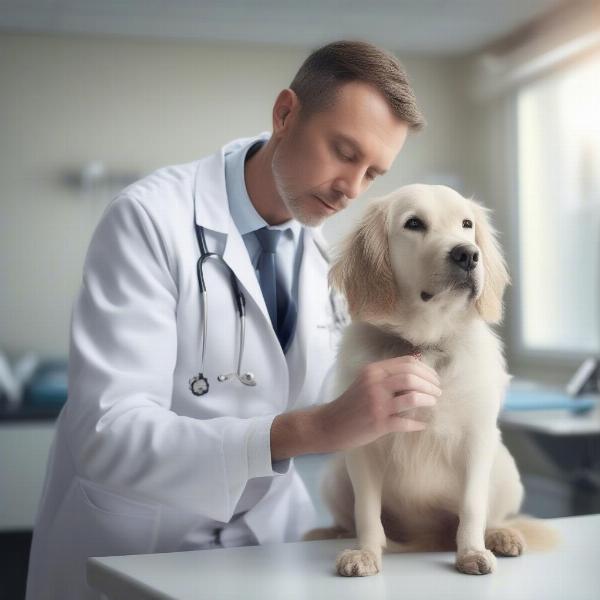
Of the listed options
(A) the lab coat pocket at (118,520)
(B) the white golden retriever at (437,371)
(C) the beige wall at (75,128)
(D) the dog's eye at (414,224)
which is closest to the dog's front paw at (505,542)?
(B) the white golden retriever at (437,371)

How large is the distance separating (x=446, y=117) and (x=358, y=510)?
575 centimetres

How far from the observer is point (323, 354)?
1.54m

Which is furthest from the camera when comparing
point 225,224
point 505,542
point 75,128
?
point 75,128

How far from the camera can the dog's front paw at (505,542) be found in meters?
1.12

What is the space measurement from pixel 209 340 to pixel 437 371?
1.37 ft

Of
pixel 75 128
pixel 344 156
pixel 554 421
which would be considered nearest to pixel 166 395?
pixel 344 156

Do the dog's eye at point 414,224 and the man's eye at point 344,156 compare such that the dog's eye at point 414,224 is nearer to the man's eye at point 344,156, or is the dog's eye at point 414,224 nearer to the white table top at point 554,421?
the man's eye at point 344,156

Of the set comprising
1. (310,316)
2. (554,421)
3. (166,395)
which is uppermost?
(310,316)

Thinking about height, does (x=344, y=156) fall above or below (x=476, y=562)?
above

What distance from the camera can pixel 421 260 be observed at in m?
1.20

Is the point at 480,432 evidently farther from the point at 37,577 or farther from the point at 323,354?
the point at 37,577

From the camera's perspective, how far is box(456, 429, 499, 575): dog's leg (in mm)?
1029

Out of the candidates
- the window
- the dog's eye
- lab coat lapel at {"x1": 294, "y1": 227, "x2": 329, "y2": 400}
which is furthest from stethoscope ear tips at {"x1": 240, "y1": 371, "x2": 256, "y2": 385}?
the window

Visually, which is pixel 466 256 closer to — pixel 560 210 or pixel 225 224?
pixel 225 224
